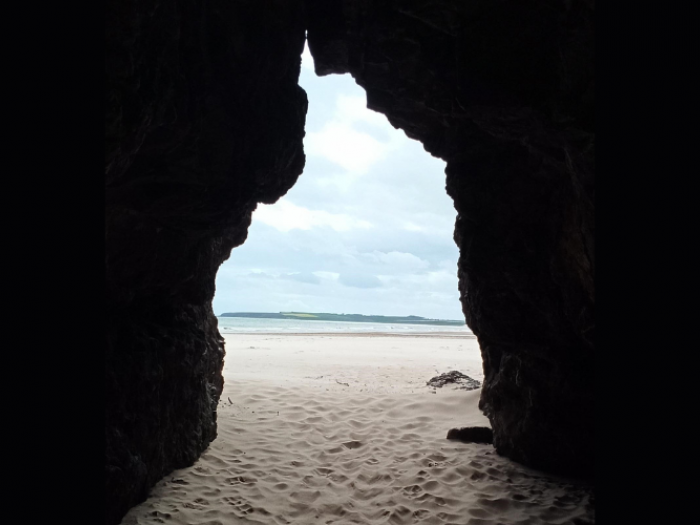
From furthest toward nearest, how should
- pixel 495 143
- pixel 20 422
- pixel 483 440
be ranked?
pixel 483 440, pixel 495 143, pixel 20 422

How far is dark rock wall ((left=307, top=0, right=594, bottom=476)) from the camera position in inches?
168

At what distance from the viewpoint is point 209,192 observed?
20.0ft

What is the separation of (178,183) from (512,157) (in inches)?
181

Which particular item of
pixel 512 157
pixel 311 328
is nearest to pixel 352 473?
pixel 512 157

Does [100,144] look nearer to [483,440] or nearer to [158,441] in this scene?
[158,441]

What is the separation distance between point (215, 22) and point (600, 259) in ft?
18.0

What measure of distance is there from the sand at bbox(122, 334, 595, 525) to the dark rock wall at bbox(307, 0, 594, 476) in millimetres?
882

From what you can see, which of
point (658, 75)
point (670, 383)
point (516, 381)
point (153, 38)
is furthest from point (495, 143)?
point (670, 383)

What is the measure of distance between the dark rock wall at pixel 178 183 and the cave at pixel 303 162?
2cm

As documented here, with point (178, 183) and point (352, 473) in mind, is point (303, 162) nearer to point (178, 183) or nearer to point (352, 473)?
point (178, 183)

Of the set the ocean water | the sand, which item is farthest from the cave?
the ocean water

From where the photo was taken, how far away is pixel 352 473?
6430mm

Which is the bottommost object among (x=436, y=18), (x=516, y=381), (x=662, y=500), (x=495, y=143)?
(x=516, y=381)

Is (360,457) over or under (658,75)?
under
